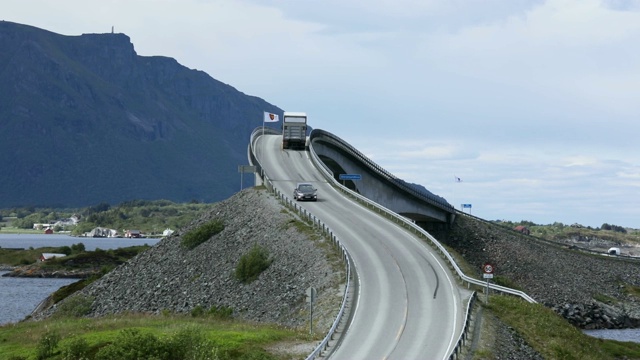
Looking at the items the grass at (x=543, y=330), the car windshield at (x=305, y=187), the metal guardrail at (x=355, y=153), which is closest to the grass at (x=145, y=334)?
the grass at (x=543, y=330)

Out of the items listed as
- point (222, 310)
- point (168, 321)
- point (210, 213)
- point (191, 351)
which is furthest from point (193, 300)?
point (191, 351)

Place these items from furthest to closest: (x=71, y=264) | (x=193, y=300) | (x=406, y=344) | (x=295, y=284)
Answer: (x=71, y=264)
(x=193, y=300)
(x=295, y=284)
(x=406, y=344)

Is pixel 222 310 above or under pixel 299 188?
under

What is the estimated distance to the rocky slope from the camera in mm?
56938

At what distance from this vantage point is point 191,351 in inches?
1427

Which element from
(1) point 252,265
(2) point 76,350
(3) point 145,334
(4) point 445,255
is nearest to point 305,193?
(1) point 252,265

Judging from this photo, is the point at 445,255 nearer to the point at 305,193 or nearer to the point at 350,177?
the point at 305,193

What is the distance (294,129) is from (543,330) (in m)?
63.1

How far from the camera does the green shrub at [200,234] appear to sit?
8069 centimetres

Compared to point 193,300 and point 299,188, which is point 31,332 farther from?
point 299,188

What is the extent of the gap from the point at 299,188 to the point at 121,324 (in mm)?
39636

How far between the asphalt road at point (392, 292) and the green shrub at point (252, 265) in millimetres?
5910

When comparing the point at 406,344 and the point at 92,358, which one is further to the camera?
the point at 406,344

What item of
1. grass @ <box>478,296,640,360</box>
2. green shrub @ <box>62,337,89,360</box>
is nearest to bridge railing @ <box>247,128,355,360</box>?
grass @ <box>478,296,640,360</box>
